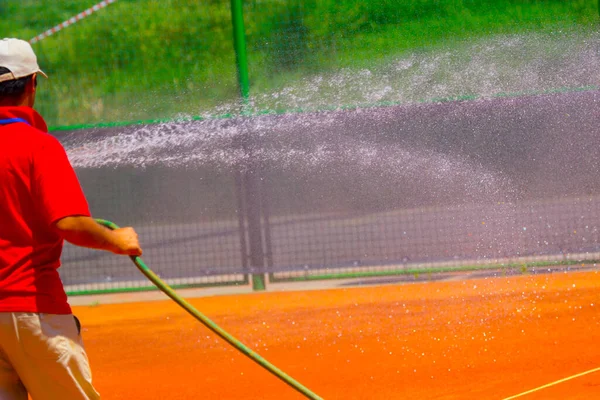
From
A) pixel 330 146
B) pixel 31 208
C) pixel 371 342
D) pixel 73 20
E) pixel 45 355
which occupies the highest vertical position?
pixel 73 20

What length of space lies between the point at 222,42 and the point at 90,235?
6.43 meters

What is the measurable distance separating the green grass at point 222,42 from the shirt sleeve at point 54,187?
605cm

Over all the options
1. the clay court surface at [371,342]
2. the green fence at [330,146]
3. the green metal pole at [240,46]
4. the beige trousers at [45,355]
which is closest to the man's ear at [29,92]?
the beige trousers at [45,355]

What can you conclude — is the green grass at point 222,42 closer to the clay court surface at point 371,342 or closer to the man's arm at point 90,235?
the clay court surface at point 371,342

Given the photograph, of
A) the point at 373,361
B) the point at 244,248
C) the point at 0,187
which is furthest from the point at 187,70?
the point at 0,187

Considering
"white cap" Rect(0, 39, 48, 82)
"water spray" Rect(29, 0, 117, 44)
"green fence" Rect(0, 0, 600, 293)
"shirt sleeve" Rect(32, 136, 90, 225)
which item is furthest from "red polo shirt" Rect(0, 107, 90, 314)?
"water spray" Rect(29, 0, 117, 44)

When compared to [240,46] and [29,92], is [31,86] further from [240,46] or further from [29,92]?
[240,46]

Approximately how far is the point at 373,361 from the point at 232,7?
4.59m

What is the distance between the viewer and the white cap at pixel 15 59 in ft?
A: 7.93

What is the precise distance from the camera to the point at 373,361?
16.4 ft

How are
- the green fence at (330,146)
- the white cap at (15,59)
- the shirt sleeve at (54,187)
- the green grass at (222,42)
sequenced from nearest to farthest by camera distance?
the shirt sleeve at (54,187)
the white cap at (15,59)
the green fence at (330,146)
the green grass at (222,42)

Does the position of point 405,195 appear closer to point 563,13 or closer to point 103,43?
point 563,13

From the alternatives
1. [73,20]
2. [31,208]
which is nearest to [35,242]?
[31,208]

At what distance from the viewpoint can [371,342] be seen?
5.57m
